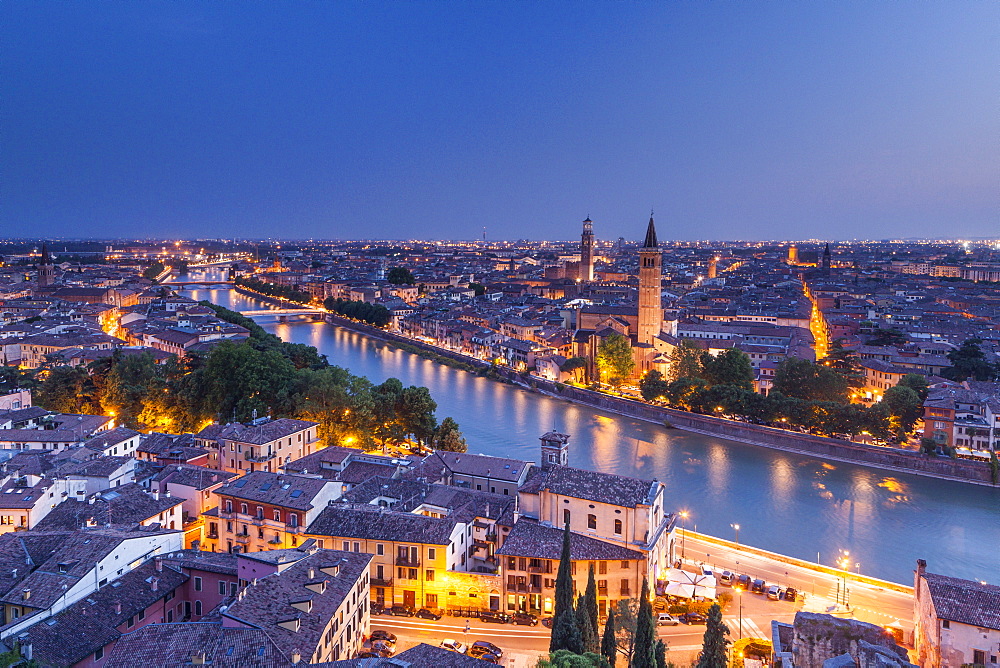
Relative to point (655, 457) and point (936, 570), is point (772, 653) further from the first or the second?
point (655, 457)

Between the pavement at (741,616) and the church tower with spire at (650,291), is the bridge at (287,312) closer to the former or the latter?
the church tower with spire at (650,291)

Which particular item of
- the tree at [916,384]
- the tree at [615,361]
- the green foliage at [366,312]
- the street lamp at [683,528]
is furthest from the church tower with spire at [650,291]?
the green foliage at [366,312]

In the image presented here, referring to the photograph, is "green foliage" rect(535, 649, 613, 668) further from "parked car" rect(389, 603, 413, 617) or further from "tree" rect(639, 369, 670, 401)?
"tree" rect(639, 369, 670, 401)

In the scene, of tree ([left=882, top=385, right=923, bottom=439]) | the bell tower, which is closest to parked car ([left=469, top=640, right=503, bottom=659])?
the bell tower

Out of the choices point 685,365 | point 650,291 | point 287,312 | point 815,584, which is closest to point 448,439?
point 815,584

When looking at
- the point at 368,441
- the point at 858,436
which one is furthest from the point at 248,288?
the point at 858,436

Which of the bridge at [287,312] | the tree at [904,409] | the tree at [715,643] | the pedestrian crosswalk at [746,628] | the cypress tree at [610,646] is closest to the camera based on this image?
the tree at [715,643]

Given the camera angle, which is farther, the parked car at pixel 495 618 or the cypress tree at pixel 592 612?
the parked car at pixel 495 618
